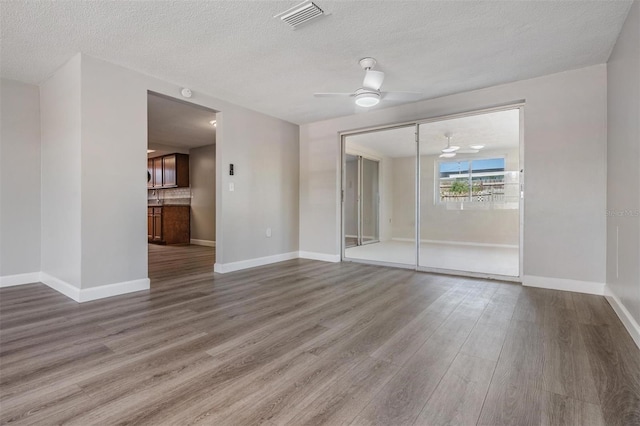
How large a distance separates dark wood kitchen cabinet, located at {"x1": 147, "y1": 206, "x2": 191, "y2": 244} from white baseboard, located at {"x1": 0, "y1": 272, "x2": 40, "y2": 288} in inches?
154

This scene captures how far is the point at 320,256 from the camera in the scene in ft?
17.5

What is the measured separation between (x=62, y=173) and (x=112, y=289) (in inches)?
52.9

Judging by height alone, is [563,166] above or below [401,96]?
below

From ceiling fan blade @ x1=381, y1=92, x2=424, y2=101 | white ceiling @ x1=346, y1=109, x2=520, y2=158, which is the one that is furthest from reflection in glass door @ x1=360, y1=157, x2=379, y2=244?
ceiling fan blade @ x1=381, y1=92, x2=424, y2=101

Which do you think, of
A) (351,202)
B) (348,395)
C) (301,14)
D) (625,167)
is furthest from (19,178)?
(625,167)

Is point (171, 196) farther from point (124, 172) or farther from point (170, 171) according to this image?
point (124, 172)

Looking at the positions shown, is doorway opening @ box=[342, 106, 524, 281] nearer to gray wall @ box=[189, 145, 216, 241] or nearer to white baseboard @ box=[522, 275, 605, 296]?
white baseboard @ box=[522, 275, 605, 296]

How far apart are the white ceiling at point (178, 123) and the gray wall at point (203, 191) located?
303mm

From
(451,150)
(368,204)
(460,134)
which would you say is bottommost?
(368,204)

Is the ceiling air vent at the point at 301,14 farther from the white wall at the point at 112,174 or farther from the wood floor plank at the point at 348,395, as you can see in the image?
the wood floor plank at the point at 348,395

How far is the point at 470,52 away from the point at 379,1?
1.22 m

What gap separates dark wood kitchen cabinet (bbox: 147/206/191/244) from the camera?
301 inches

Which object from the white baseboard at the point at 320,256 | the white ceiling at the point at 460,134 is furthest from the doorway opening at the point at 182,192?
the white ceiling at the point at 460,134

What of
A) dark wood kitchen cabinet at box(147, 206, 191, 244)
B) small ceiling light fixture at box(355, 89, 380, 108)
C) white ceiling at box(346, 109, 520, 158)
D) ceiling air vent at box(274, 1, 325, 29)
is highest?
ceiling air vent at box(274, 1, 325, 29)
